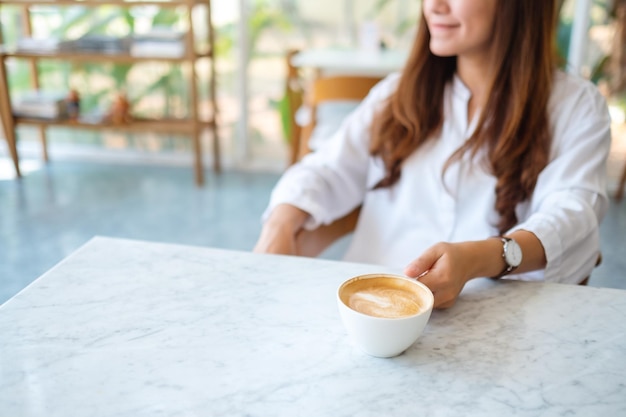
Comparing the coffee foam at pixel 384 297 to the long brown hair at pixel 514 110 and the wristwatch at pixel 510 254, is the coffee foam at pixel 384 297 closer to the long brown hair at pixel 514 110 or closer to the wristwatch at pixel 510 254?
the wristwatch at pixel 510 254

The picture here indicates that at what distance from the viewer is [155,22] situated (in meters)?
3.72

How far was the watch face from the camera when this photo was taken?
89 cm

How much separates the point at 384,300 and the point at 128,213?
2577 millimetres

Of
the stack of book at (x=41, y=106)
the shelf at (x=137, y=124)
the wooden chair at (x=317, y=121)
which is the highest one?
the wooden chair at (x=317, y=121)

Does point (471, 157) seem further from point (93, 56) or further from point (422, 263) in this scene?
point (93, 56)

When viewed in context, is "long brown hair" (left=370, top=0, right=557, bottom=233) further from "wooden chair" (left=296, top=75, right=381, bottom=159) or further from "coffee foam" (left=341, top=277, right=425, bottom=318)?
"wooden chair" (left=296, top=75, right=381, bottom=159)

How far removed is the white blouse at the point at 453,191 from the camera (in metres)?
1.02

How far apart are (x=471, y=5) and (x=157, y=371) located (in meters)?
0.87

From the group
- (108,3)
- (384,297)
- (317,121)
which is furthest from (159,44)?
(384,297)

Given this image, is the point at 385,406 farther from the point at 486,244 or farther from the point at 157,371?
the point at 486,244

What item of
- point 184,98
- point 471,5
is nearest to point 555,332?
point 471,5

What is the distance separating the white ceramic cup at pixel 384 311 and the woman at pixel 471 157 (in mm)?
269

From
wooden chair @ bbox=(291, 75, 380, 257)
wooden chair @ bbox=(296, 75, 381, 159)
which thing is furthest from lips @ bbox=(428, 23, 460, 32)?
wooden chair @ bbox=(296, 75, 381, 159)

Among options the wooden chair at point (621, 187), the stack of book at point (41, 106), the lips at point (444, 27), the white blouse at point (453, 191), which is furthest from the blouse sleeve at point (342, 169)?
Answer: the stack of book at point (41, 106)
